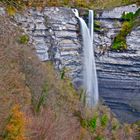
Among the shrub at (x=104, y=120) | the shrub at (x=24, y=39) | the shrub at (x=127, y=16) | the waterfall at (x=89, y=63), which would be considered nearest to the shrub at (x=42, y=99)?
the shrub at (x=24, y=39)

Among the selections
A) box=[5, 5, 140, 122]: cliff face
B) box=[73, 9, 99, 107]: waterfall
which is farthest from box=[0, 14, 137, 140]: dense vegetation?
box=[5, 5, 140, 122]: cliff face

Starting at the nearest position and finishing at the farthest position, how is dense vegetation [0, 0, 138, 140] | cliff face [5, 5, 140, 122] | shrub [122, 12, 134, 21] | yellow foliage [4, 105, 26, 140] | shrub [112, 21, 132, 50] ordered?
1. yellow foliage [4, 105, 26, 140]
2. dense vegetation [0, 0, 138, 140]
3. cliff face [5, 5, 140, 122]
4. shrub [112, 21, 132, 50]
5. shrub [122, 12, 134, 21]

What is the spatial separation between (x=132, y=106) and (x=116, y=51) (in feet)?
11.1

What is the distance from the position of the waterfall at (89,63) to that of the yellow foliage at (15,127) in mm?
13062

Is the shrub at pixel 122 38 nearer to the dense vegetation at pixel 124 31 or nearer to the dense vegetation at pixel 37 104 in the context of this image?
the dense vegetation at pixel 124 31

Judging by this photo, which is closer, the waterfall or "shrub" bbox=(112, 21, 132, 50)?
the waterfall

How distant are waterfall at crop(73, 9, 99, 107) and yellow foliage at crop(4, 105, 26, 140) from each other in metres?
13.1

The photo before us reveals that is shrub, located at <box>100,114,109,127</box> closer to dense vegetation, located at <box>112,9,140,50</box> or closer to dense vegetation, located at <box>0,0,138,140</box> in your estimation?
dense vegetation, located at <box>0,0,138,140</box>

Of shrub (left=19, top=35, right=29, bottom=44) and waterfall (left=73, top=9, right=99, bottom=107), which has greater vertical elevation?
shrub (left=19, top=35, right=29, bottom=44)

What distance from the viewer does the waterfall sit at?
26.7 m

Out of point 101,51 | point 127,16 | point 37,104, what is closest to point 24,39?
point 37,104

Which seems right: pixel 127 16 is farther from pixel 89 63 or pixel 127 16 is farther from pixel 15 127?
pixel 15 127

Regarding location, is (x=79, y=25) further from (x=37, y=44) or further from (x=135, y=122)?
(x=135, y=122)

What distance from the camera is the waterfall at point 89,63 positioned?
2666 cm
